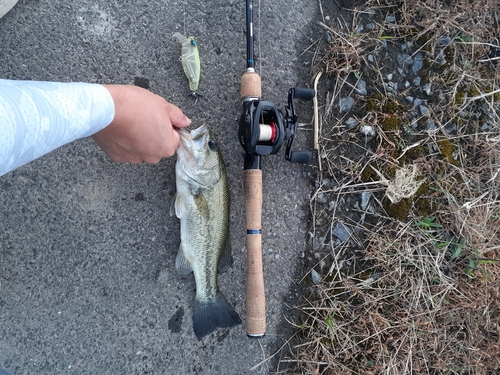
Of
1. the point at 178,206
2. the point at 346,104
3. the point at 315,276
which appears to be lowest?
the point at 315,276

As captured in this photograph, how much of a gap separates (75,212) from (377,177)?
253cm

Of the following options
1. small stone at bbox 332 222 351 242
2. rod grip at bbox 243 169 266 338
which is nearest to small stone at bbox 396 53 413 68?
small stone at bbox 332 222 351 242

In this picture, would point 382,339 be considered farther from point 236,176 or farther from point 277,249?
point 236,176

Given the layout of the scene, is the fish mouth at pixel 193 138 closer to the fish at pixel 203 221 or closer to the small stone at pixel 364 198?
the fish at pixel 203 221

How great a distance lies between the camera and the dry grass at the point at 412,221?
3225mm

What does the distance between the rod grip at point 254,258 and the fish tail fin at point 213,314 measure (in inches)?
6.1

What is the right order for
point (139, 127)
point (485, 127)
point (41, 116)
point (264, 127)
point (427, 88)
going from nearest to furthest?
point (41, 116), point (139, 127), point (264, 127), point (427, 88), point (485, 127)

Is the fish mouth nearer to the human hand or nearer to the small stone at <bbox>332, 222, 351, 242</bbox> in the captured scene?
the human hand

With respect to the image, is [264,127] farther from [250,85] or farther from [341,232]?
[341,232]

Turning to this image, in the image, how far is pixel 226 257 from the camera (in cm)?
298

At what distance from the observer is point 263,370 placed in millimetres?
3188

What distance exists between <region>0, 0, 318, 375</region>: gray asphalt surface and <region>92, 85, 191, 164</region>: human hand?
0.45 m

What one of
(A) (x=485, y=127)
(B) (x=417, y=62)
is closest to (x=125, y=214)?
(B) (x=417, y=62)

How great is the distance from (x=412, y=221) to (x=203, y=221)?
1.88m
